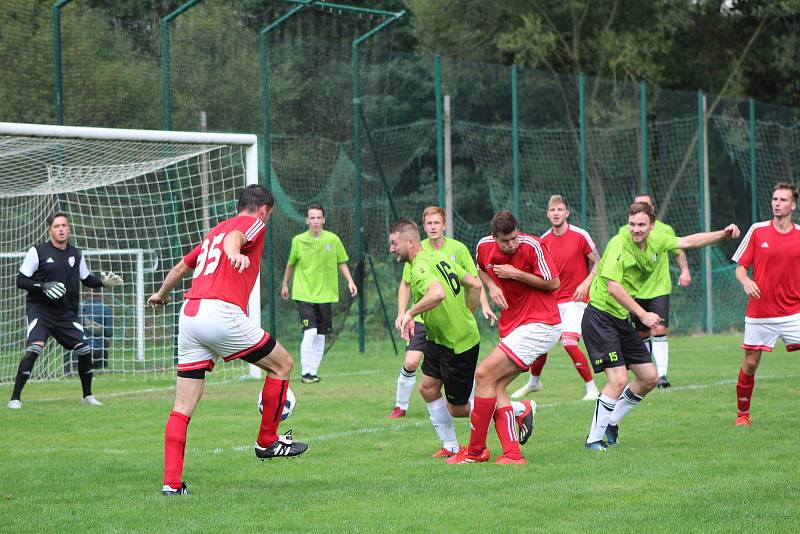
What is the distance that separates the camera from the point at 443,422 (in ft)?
28.4

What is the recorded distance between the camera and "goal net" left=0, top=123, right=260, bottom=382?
13.8 m

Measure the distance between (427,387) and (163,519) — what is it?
2.73 m

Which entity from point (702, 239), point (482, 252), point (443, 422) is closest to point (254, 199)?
point (482, 252)

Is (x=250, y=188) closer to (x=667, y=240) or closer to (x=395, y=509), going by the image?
(x=395, y=509)

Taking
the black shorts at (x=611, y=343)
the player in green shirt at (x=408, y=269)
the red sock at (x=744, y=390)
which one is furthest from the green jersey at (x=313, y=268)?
the red sock at (x=744, y=390)

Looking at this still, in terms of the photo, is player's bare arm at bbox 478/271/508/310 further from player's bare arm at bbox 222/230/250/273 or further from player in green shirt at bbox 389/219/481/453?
player's bare arm at bbox 222/230/250/273

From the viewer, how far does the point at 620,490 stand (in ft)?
23.4

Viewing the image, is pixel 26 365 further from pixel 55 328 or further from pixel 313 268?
pixel 313 268

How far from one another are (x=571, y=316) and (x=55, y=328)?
5.84 m

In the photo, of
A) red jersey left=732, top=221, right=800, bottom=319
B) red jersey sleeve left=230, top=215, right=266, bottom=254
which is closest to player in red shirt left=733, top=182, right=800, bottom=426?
red jersey left=732, top=221, right=800, bottom=319

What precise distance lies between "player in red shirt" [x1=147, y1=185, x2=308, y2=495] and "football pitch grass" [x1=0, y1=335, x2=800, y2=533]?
1.05 feet

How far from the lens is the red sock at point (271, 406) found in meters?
7.53

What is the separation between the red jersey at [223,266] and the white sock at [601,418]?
3.11m

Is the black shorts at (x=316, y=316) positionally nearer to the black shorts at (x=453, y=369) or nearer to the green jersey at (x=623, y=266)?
the green jersey at (x=623, y=266)
